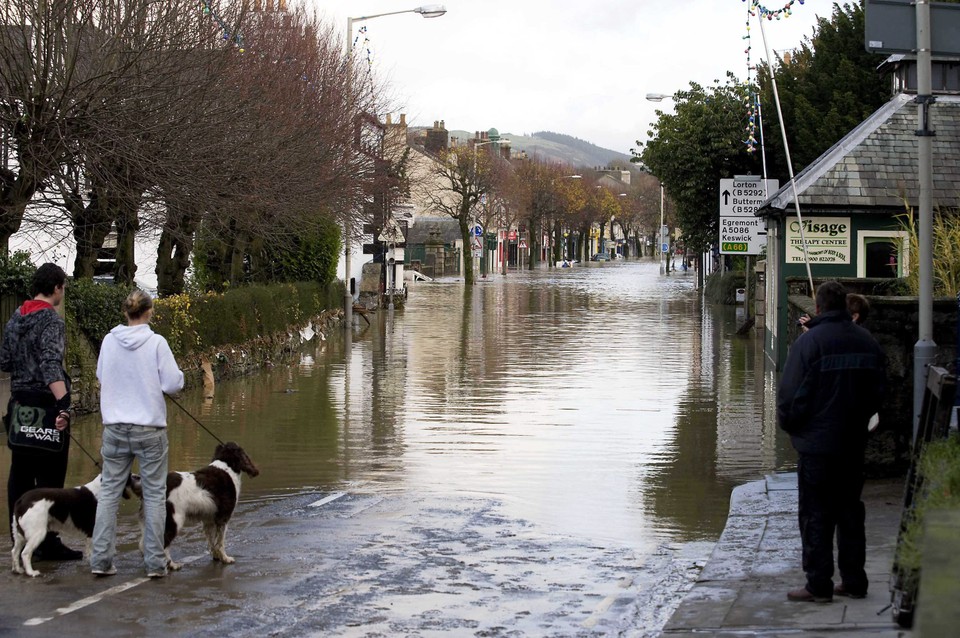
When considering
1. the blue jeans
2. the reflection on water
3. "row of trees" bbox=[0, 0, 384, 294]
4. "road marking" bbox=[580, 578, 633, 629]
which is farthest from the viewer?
"row of trees" bbox=[0, 0, 384, 294]

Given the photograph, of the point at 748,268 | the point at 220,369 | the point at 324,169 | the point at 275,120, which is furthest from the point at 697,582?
the point at 748,268

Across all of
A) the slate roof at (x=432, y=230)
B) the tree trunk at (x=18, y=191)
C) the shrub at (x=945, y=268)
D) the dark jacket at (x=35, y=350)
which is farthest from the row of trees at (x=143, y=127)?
the slate roof at (x=432, y=230)

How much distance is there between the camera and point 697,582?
7.79m

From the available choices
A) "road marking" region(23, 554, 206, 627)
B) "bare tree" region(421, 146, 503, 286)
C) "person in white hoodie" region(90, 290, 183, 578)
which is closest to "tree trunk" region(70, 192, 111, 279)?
"person in white hoodie" region(90, 290, 183, 578)

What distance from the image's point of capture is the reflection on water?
11633mm

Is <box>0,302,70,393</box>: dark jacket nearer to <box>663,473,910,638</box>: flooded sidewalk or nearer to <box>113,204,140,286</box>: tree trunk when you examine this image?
<box>663,473,910,638</box>: flooded sidewalk

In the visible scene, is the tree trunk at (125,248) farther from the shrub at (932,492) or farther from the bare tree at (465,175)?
the bare tree at (465,175)

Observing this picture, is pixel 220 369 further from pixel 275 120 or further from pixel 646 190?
pixel 646 190

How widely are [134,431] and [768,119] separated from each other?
34051 mm

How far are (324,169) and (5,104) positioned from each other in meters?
11.6

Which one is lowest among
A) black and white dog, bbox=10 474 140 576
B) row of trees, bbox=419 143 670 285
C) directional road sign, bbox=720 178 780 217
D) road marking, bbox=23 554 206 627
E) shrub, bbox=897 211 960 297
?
road marking, bbox=23 554 206 627

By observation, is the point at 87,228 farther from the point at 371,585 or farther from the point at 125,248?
the point at 371,585

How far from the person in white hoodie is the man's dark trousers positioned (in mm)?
3719

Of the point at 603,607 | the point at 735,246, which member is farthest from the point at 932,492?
the point at 735,246
